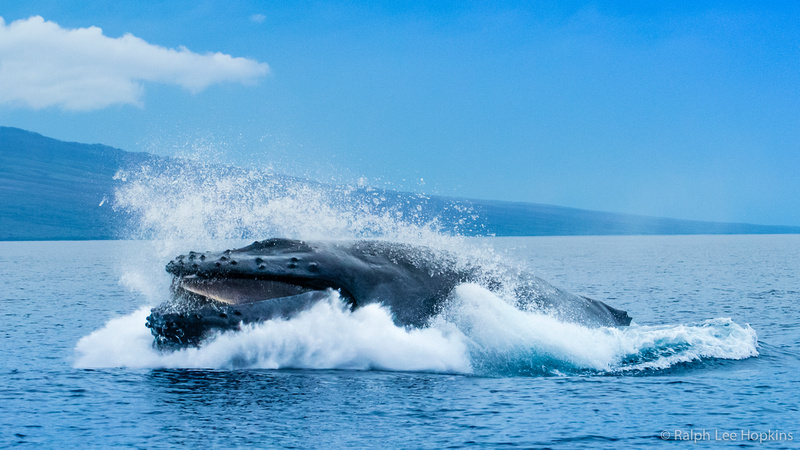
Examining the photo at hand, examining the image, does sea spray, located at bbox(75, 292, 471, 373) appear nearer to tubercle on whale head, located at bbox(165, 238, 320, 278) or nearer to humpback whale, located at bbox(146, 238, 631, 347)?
humpback whale, located at bbox(146, 238, 631, 347)

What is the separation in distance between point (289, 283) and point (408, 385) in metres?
2.90

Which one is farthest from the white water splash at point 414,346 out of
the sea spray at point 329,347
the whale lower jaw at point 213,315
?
the whale lower jaw at point 213,315

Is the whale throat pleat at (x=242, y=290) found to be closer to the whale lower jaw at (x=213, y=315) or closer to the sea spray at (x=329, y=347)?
the whale lower jaw at (x=213, y=315)

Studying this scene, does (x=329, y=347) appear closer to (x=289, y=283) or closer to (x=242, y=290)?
(x=289, y=283)

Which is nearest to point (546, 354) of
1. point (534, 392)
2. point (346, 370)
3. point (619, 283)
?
point (534, 392)

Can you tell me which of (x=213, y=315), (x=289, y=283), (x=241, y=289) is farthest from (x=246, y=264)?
(x=213, y=315)

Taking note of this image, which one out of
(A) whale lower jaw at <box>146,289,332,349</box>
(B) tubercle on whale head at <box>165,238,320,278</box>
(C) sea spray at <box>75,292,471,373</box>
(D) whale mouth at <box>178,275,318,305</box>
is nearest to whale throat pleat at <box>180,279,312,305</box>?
(D) whale mouth at <box>178,275,318,305</box>

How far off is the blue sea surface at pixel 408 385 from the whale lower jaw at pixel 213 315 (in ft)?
0.87

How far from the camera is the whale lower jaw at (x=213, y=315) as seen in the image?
13.7 meters

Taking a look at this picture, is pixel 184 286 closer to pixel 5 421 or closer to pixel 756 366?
pixel 5 421

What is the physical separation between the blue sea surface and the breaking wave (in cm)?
4

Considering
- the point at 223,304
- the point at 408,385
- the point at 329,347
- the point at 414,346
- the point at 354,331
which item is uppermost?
the point at 223,304

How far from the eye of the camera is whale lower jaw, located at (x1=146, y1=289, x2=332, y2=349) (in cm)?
1373

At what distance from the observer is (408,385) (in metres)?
13.7
